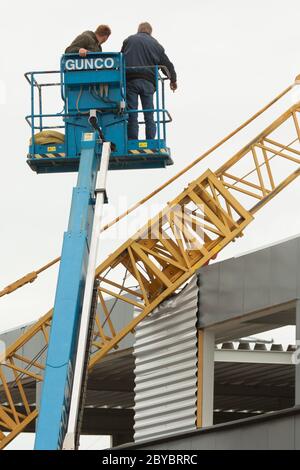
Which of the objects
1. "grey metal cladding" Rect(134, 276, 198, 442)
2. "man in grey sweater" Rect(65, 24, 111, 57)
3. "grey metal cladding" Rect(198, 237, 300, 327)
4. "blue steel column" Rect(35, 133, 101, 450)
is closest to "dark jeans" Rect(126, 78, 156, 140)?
"man in grey sweater" Rect(65, 24, 111, 57)

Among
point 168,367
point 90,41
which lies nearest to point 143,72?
point 90,41

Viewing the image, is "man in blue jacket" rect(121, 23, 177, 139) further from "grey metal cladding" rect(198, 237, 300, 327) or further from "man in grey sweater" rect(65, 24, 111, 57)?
"grey metal cladding" rect(198, 237, 300, 327)

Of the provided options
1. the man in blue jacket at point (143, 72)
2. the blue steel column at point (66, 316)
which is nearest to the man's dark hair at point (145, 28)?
the man in blue jacket at point (143, 72)

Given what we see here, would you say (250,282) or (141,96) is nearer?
(250,282)

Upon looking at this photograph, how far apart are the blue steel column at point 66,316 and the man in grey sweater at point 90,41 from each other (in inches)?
120

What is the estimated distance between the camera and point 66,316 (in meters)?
27.7

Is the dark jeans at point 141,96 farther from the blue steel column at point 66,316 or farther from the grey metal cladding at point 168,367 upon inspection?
the grey metal cladding at point 168,367

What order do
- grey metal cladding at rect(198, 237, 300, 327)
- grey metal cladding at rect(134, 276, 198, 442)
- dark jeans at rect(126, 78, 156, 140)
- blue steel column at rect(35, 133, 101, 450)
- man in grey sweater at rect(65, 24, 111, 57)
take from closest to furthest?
1. blue steel column at rect(35, 133, 101, 450)
2. grey metal cladding at rect(198, 237, 300, 327)
3. man in grey sweater at rect(65, 24, 111, 57)
4. dark jeans at rect(126, 78, 156, 140)
5. grey metal cladding at rect(134, 276, 198, 442)

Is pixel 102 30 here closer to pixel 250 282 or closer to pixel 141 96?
pixel 141 96

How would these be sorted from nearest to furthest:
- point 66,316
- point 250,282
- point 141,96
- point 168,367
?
point 66,316, point 250,282, point 141,96, point 168,367

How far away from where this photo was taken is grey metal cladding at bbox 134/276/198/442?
112 ft

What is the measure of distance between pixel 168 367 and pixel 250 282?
12.1ft

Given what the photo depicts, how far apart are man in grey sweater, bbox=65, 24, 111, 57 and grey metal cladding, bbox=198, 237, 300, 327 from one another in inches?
228
